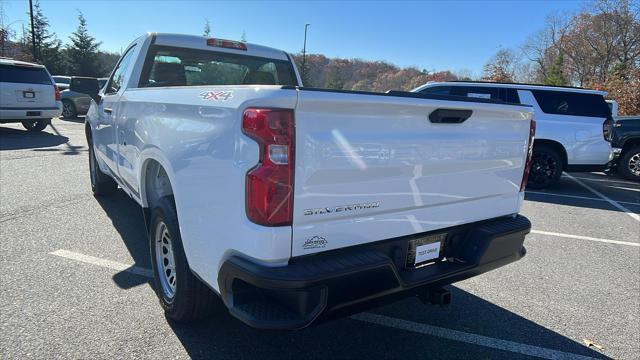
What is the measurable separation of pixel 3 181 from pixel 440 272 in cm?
701

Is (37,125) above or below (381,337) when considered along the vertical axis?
above

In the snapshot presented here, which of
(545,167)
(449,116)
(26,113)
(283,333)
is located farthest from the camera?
(26,113)

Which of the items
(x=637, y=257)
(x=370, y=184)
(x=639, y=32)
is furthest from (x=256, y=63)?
(x=639, y=32)

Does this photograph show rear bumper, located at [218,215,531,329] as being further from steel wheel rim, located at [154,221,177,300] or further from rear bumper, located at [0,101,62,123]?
rear bumper, located at [0,101,62,123]

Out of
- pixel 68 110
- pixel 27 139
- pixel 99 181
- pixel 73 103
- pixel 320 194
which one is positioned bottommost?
pixel 27 139

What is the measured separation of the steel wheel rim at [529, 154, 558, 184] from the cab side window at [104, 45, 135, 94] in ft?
24.5

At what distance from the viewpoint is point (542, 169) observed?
338 inches

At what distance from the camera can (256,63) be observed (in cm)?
450

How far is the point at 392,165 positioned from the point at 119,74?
370cm

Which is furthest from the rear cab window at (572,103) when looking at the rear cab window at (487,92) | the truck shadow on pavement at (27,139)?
the truck shadow on pavement at (27,139)

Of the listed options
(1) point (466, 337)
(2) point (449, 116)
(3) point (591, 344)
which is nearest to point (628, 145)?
(3) point (591, 344)

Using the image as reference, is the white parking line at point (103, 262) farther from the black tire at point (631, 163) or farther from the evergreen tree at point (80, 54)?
the evergreen tree at point (80, 54)

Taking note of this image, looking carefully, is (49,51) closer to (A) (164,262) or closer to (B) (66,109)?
(B) (66,109)

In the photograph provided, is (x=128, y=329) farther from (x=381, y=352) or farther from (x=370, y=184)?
(x=370, y=184)
